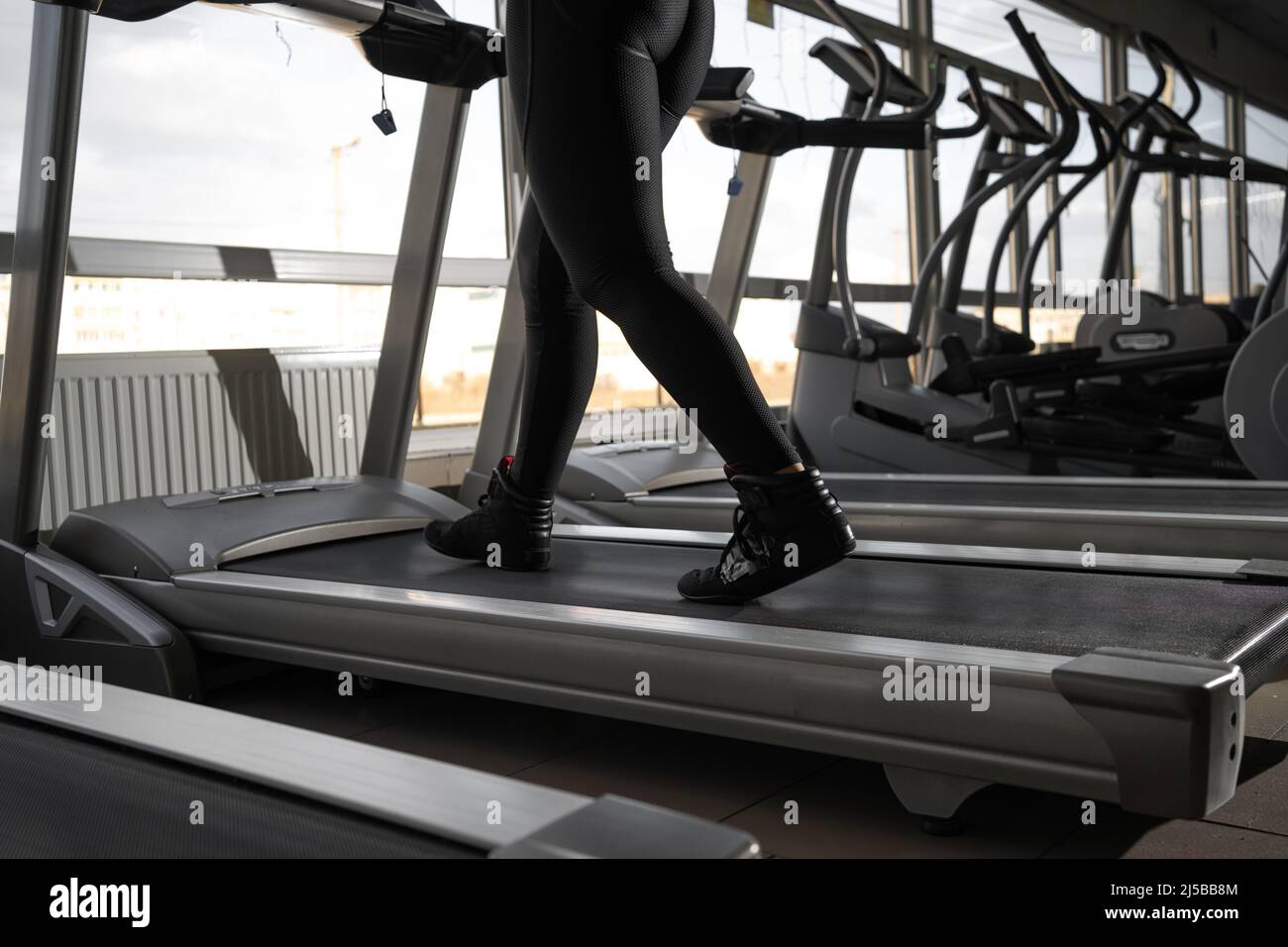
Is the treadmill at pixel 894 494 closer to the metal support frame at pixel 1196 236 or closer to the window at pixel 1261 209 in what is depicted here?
the metal support frame at pixel 1196 236

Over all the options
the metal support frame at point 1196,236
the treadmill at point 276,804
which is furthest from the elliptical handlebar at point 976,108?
the metal support frame at point 1196,236

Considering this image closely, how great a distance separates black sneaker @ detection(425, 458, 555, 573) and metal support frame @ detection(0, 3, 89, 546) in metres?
0.84

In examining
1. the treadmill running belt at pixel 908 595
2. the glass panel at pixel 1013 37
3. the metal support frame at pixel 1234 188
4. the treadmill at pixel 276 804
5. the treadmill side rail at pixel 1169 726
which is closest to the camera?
the treadmill at pixel 276 804

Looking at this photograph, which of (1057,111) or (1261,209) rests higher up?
(1261,209)

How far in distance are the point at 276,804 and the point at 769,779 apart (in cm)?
77

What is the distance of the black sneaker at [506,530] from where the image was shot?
1991 mm

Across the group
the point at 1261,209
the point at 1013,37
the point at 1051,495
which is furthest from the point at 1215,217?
the point at 1051,495

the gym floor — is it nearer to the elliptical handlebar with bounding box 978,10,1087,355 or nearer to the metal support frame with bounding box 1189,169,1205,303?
the elliptical handlebar with bounding box 978,10,1087,355

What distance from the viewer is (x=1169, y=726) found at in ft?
3.66

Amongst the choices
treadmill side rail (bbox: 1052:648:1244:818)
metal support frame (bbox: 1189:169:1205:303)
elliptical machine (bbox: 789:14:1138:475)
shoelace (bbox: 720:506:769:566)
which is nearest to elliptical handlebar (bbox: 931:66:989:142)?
elliptical machine (bbox: 789:14:1138:475)

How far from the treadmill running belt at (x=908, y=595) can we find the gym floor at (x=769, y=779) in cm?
22

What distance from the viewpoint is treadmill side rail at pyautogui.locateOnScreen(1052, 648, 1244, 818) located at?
3.63ft

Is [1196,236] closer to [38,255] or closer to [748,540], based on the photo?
[748,540]
